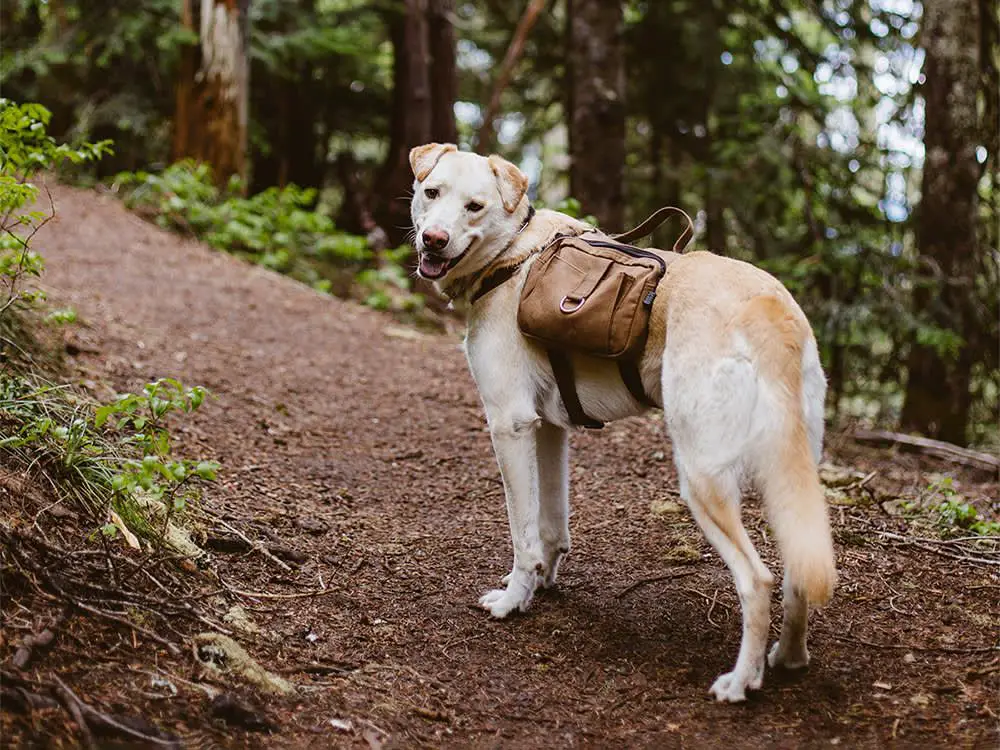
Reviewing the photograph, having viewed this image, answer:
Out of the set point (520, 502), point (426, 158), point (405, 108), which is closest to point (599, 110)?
point (405, 108)

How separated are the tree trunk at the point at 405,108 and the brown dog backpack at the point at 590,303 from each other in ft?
24.3

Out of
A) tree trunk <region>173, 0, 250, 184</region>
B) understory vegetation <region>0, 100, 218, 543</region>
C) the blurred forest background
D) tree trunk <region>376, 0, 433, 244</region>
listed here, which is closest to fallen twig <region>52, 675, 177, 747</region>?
understory vegetation <region>0, 100, 218, 543</region>

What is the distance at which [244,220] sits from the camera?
10.5m

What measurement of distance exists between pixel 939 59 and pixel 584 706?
710 centimetres

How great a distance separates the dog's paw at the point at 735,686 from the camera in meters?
2.98

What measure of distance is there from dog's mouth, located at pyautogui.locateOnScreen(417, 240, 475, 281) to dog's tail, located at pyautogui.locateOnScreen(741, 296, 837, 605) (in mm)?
1240

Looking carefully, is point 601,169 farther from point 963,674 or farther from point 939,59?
point 963,674

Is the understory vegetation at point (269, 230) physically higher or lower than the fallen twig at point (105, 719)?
higher

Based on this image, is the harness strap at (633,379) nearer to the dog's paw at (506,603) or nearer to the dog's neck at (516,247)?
the dog's neck at (516,247)

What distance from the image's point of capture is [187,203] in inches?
400

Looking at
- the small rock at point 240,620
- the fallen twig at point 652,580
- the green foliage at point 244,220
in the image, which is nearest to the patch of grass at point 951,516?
the fallen twig at point 652,580

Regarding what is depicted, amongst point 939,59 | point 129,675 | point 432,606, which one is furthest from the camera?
point 939,59

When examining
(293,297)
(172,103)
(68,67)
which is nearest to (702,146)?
(293,297)

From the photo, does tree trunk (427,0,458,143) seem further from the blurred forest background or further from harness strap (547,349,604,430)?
harness strap (547,349,604,430)
